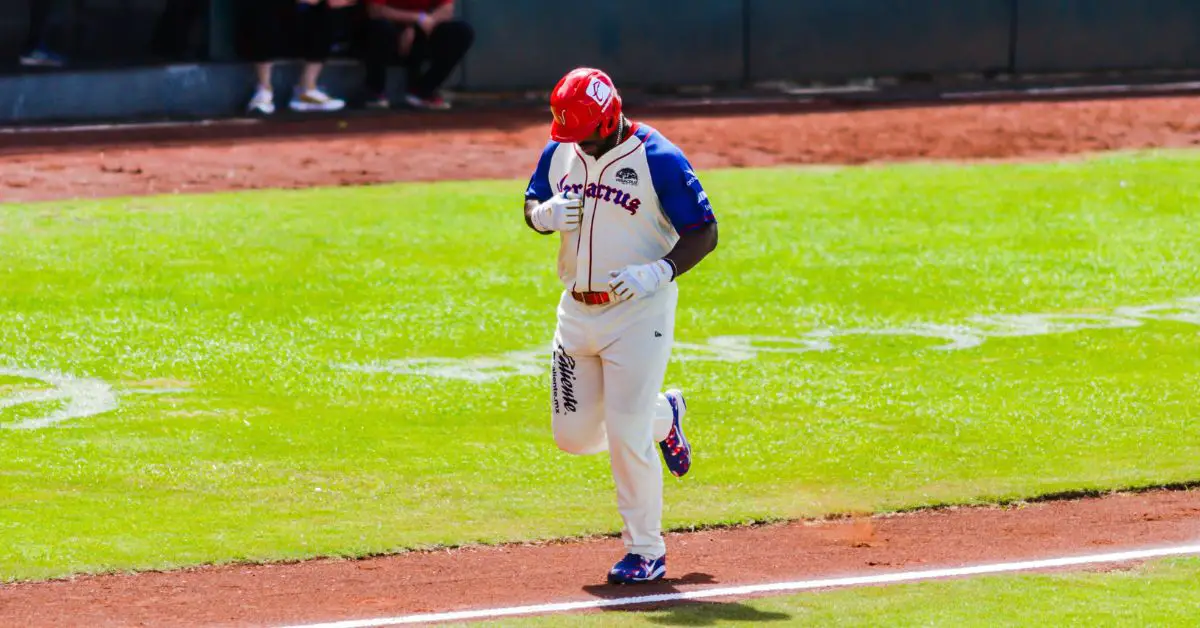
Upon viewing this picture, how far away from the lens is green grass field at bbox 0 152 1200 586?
28.5ft

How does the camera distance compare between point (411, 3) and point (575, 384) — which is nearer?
point (575, 384)

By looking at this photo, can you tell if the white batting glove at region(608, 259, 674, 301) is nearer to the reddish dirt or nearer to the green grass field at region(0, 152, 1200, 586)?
the green grass field at region(0, 152, 1200, 586)

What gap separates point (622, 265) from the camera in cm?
717

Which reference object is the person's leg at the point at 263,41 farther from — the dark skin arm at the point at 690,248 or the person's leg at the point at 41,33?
the dark skin arm at the point at 690,248

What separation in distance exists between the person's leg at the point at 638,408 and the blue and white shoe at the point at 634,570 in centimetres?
2

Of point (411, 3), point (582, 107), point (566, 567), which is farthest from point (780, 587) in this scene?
point (411, 3)

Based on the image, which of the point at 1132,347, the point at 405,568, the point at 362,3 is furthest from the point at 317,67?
the point at 405,568

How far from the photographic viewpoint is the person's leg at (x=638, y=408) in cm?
711

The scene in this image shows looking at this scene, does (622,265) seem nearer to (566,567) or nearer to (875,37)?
(566,567)

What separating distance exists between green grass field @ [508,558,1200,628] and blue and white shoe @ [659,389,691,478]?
3.34 feet

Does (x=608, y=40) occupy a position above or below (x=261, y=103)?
above

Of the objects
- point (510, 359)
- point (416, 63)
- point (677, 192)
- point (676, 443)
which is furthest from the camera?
point (416, 63)

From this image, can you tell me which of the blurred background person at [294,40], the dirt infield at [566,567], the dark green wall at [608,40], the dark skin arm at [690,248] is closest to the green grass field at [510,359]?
the dirt infield at [566,567]

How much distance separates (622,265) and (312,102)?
1245 cm
